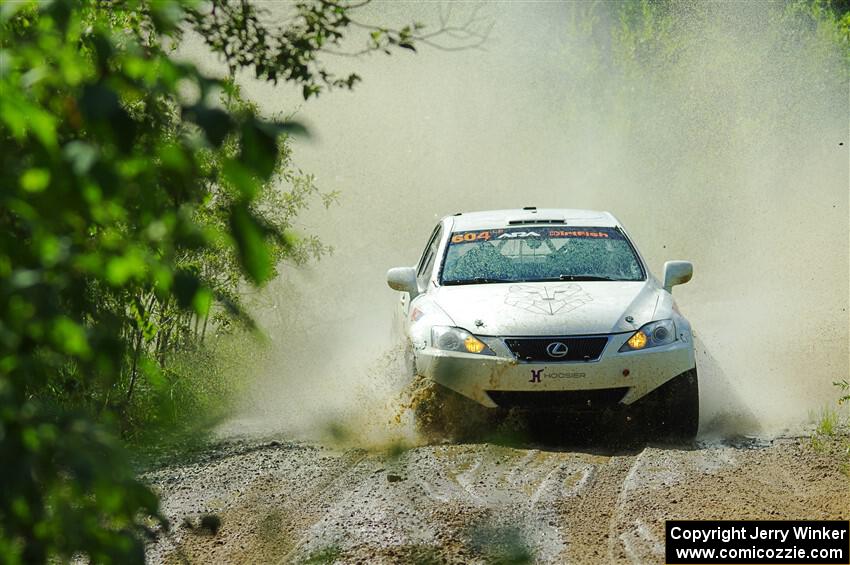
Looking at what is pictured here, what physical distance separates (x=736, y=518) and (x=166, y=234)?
4.23 m

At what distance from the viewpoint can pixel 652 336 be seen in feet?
26.3

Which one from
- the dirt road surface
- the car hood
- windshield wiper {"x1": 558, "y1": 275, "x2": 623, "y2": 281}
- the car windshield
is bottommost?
the dirt road surface

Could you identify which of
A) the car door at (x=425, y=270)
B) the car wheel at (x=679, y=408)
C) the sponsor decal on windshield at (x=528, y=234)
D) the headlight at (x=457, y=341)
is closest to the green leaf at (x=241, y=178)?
the headlight at (x=457, y=341)

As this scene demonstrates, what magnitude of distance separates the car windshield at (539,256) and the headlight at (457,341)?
0.91 meters

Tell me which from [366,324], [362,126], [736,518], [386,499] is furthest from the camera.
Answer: [362,126]

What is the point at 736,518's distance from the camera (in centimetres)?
565

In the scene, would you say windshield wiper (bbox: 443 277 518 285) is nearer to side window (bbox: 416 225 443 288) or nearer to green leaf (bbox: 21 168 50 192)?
side window (bbox: 416 225 443 288)

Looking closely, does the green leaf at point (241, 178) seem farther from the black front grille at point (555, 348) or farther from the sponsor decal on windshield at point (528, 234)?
the sponsor decal on windshield at point (528, 234)

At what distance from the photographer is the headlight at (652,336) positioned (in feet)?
26.0

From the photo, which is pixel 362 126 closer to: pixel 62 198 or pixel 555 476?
pixel 555 476

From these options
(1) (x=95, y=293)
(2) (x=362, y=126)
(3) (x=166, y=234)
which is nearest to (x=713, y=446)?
(1) (x=95, y=293)

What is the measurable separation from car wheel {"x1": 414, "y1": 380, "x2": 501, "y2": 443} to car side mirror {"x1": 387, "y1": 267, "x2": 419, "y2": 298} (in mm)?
1144

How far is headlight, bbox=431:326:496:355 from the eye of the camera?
792cm

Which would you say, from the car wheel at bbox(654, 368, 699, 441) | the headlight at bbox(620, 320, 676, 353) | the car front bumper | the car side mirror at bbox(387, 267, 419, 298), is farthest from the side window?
the car wheel at bbox(654, 368, 699, 441)
